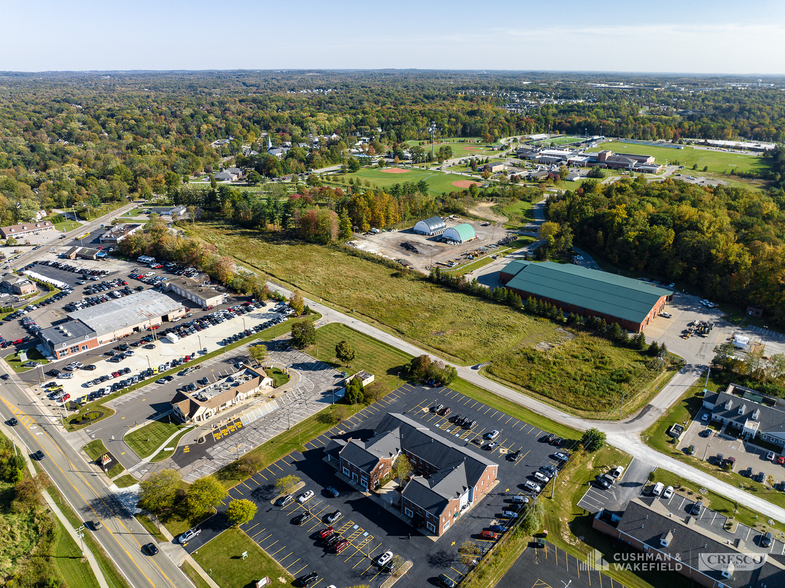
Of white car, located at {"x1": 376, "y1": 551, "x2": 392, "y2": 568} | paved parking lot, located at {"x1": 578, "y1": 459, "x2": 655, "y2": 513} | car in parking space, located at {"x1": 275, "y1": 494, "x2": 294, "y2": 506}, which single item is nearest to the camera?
white car, located at {"x1": 376, "y1": 551, "x2": 392, "y2": 568}

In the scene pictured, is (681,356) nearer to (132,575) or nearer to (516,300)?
(516,300)

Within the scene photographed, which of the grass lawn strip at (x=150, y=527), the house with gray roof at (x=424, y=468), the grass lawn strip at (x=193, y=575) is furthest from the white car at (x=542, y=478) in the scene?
the grass lawn strip at (x=150, y=527)

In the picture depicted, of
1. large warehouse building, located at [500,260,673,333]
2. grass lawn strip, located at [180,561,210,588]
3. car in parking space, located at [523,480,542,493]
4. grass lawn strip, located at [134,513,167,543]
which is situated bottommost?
grass lawn strip, located at [180,561,210,588]

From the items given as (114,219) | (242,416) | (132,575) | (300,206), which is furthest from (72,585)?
(114,219)

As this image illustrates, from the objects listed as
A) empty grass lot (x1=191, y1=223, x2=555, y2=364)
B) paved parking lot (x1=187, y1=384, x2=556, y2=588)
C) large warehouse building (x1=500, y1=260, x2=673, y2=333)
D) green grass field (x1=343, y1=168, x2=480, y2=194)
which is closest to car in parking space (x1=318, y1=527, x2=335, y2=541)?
paved parking lot (x1=187, y1=384, x2=556, y2=588)

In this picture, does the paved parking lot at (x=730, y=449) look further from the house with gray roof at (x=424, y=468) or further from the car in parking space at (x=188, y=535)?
the car in parking space at (x=188, y=535)

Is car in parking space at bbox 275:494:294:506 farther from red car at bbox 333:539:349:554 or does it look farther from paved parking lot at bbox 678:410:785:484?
paved parking lot at bbox 678:410:785:484
